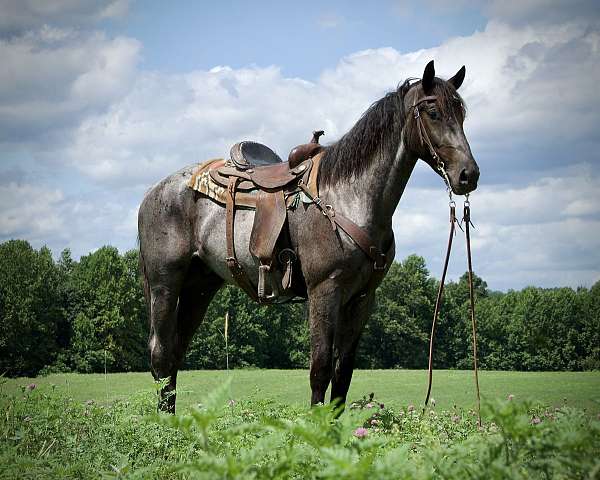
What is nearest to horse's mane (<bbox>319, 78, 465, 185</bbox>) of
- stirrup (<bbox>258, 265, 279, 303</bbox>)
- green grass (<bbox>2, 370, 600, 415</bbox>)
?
stirrup (<bbox>258, 265, 279, 303</bbox>)

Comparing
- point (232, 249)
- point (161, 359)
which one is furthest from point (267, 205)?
point (161, 359)

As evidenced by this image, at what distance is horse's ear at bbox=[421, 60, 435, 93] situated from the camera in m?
A: 5.78

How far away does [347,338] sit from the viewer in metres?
6.25

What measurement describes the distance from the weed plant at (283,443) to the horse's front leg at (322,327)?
1.22 feet

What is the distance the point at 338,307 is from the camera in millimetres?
5770

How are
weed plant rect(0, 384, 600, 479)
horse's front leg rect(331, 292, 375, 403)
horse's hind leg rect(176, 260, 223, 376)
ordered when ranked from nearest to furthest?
weed plant rect(0, 384, 600, 479)
horse's front leg rect(331, 292, 375, 403)
horse's hind leg rect(176, 260, 223, 376)

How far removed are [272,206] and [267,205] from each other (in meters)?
0.07

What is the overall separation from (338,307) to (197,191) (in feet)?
7.57

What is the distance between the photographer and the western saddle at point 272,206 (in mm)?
5984

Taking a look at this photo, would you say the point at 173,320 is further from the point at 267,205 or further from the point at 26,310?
the point at 26,310

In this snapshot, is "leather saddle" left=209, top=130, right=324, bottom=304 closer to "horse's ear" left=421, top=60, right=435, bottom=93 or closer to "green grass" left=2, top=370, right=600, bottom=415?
"horse's ear" left=421, top=60, right=435, bottom=93

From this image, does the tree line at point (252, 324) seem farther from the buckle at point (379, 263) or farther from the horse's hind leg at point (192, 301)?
the buckle at point (379, 263)

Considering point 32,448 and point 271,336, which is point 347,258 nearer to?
point 32,448

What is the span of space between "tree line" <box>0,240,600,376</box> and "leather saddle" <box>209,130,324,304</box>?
3684cm
